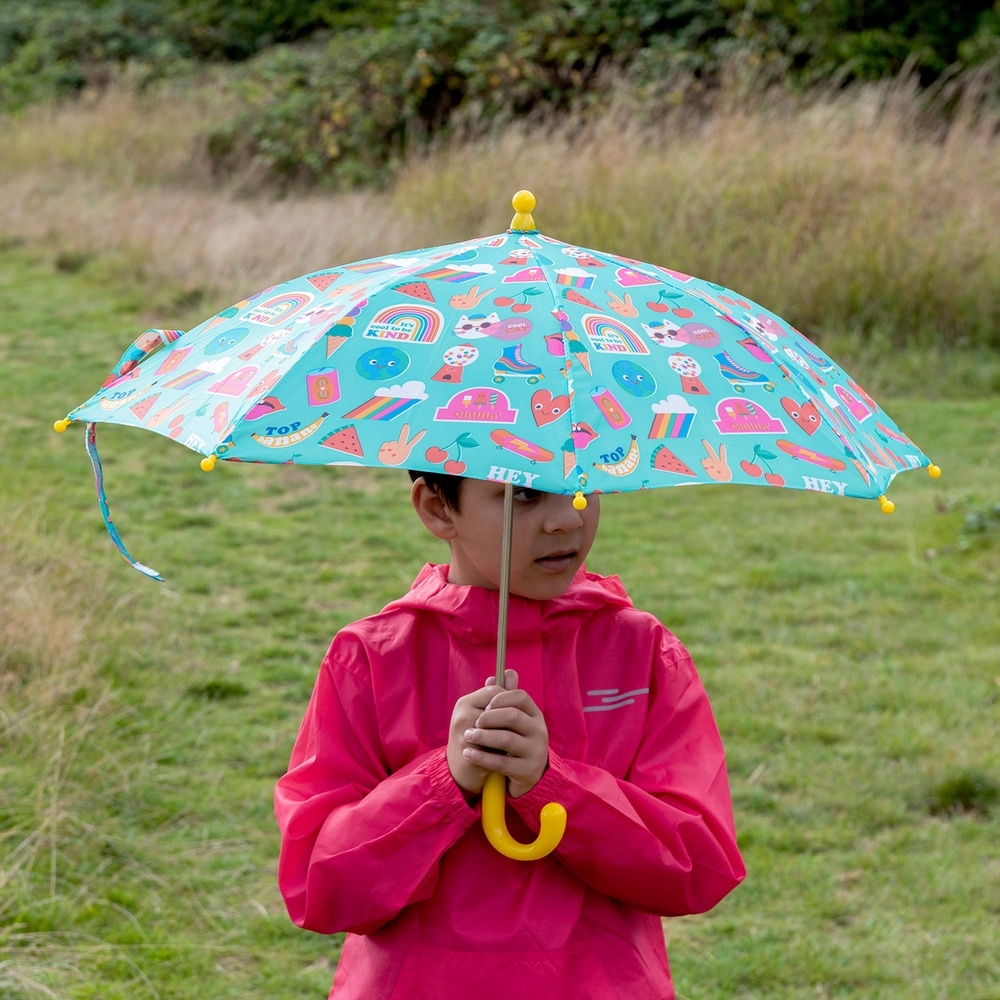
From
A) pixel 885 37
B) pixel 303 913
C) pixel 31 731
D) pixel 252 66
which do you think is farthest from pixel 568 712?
pixel 252 66

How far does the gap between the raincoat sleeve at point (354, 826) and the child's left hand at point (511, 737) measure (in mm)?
87

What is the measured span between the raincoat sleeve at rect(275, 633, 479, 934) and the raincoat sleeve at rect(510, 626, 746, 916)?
12 centimetres

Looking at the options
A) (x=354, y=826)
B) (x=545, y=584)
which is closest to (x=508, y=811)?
(x=354, y=826)

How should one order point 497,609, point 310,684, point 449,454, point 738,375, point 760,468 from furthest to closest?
1. point 310,684
2. point 497,609
3. point 738,375
4. point 760,468
5. point 449,454

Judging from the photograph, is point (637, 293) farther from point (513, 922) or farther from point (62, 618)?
point (62, 618)

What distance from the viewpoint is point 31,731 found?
3.70m

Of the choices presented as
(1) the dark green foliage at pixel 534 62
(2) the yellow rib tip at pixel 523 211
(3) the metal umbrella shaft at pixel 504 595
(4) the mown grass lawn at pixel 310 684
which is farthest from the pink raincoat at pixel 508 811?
(1) the dark green foliage at pixel 534 62

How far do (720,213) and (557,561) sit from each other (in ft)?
23.5

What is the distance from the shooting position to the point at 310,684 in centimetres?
479

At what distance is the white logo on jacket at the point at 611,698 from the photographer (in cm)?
200

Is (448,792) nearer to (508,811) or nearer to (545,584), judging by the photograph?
(508,811)

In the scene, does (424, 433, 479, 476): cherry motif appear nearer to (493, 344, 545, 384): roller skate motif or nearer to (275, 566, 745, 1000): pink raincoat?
(493, 344, 545, 384): roller skate motif

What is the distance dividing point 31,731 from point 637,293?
2486 mm

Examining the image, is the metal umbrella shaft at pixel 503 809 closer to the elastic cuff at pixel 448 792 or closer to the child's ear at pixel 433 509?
the elastic cuff at pixel 448 792
